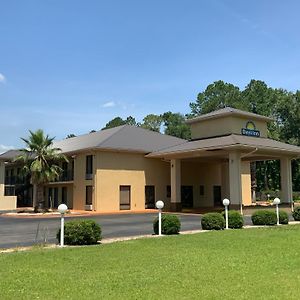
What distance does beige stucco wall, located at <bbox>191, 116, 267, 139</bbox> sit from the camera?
33.0 metres

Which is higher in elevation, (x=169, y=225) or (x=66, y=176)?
(x=66, y=176)

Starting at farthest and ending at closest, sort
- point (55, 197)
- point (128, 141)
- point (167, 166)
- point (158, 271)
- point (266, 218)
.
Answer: point (55, 197) → point (167, 166) → point (128, 141) → point (266, 218) → point (158, 271)

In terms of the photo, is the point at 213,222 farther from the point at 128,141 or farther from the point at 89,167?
the point at 128,141

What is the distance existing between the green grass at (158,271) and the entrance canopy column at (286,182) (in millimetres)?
21963

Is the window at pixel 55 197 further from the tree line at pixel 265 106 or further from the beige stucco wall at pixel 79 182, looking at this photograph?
the tree line at pixel 265 106

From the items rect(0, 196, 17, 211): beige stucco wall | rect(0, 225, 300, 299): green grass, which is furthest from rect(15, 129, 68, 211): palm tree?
rect(0, 225, 300, 299): green grass

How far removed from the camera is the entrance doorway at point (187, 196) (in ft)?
131

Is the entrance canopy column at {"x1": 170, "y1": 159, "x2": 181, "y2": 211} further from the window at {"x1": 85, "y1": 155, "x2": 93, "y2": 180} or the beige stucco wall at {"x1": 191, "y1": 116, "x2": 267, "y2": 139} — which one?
the window at {"x1": 85, "y1": 155, "x2": 93, "y2": 180}

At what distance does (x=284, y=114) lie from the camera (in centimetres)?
7056

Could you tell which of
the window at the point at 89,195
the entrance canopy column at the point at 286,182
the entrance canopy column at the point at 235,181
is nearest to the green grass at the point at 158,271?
the entrance canopy column at the point at 235,181

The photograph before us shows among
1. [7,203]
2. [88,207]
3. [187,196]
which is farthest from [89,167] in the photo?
[7,203]

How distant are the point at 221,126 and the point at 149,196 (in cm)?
888

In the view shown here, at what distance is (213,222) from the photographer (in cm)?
1772

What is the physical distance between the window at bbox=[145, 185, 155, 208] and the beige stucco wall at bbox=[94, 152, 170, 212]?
0.28 metres
